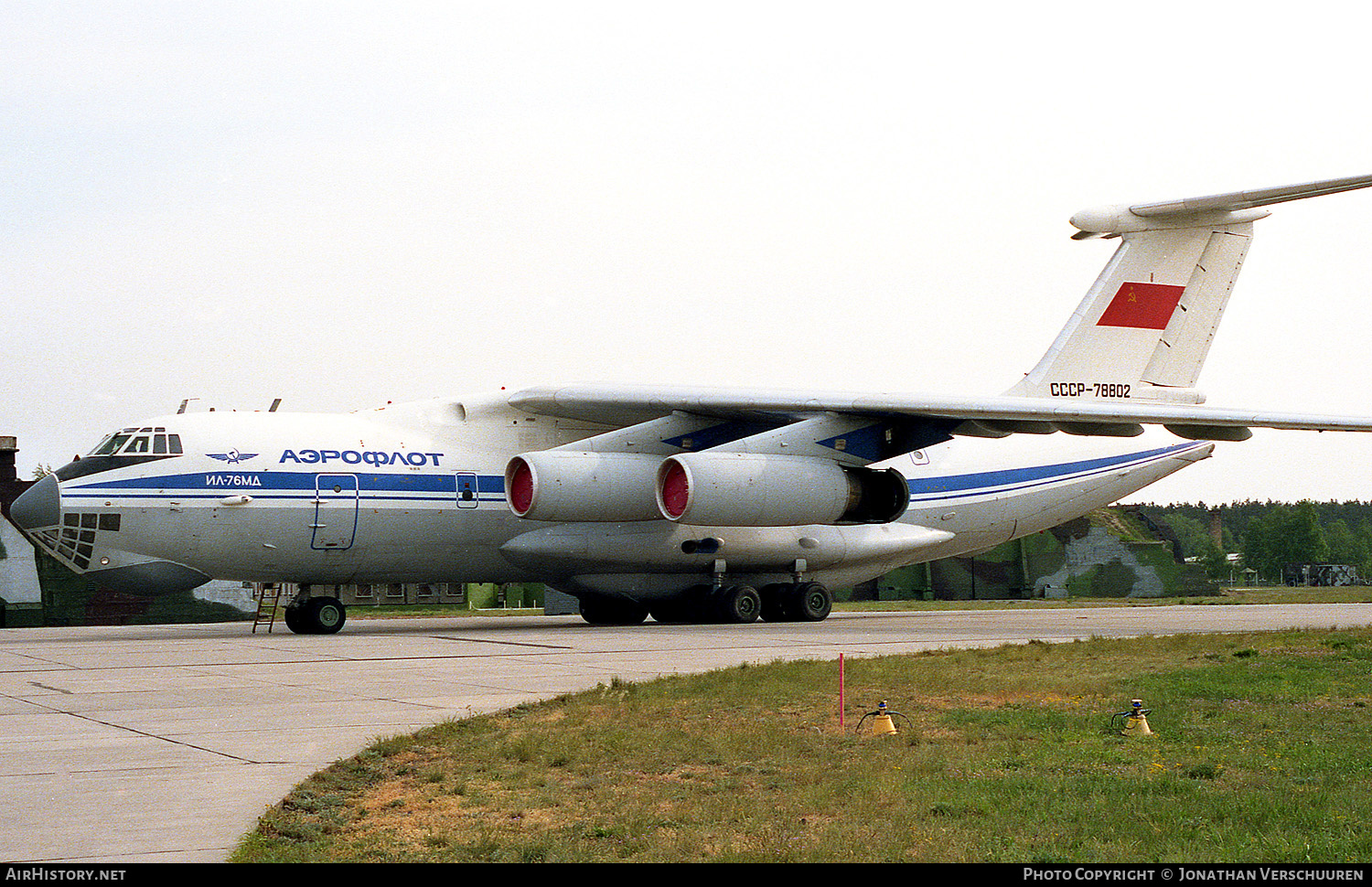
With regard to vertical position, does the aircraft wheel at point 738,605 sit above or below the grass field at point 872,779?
above

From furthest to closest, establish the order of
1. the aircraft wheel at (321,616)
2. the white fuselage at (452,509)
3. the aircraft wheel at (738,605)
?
the aircraft wheel at (738,605) < the aircraft wheel at (321,616) < the white fuselage at (452,509)

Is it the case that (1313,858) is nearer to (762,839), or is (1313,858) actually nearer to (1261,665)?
(762,839)

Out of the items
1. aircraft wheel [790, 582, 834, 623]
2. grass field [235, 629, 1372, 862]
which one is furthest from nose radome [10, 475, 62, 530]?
aircraft wheel [790, 582, 834, 623]

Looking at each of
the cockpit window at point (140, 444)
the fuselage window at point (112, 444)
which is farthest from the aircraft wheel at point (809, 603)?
the fuselage window at point (112, 444)

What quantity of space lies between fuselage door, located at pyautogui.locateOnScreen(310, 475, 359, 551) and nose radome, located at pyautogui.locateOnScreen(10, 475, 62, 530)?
3.19 meters

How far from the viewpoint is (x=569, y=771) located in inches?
282

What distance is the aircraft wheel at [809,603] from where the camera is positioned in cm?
2247

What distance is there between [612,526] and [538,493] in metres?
2.19

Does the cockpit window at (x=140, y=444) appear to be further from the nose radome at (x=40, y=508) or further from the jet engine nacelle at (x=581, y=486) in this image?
the jet engine nacelle at (x=581, y=486)

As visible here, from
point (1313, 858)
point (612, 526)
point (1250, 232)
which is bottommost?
point (1313, 858)

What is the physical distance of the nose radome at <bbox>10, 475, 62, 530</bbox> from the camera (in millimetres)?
18172

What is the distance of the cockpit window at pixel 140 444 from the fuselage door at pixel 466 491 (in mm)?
3856

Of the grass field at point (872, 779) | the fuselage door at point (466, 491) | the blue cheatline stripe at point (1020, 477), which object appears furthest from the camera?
the blue cheatline stripe at point (1020, 477)
